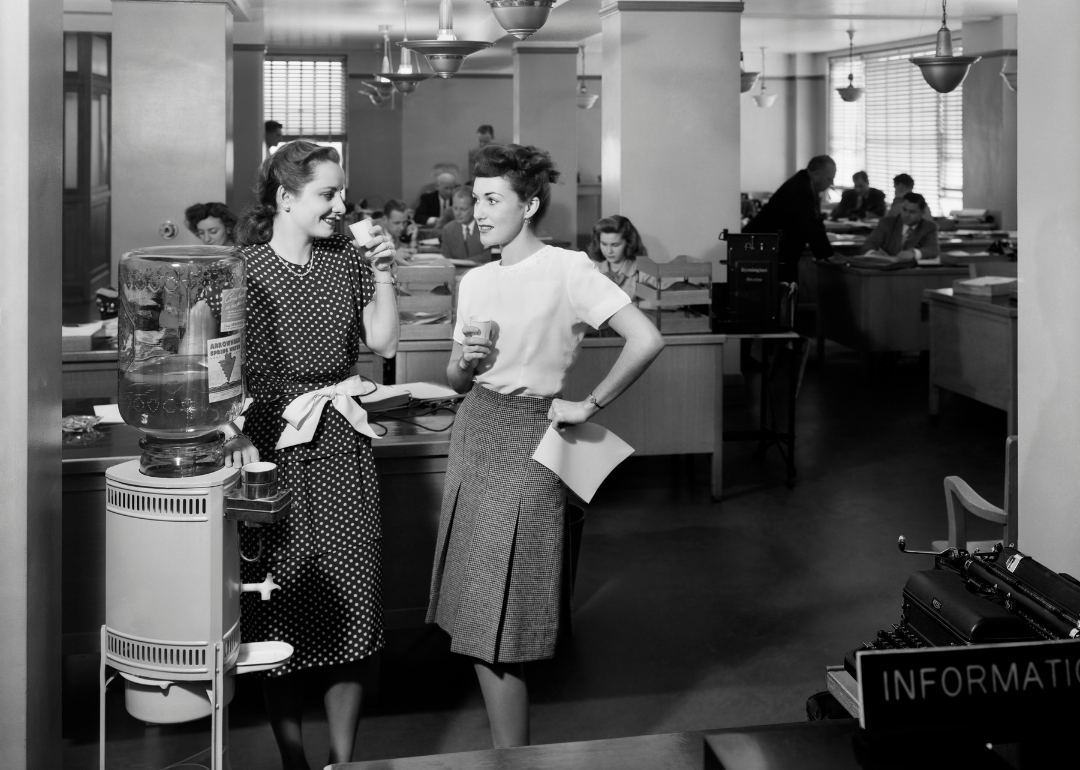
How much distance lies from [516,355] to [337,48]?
16.7 m

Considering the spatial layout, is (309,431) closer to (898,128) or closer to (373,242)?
(373,242)

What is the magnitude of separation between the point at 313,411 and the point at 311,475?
0.15m

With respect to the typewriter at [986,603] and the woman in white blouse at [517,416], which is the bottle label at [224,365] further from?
the typewriter at [986,603]

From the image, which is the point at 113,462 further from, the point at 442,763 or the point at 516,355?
the point at 442,763

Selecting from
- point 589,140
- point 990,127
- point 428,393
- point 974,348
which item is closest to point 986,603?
point 428,393

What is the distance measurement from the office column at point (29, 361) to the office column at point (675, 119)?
566cm

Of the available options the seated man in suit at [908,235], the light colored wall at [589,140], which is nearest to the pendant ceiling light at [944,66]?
the seated man in suit at [908,235]

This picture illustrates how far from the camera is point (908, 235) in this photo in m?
9.76

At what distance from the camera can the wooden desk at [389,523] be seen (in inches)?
129

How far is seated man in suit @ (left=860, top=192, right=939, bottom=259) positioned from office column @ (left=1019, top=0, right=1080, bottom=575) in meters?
6.86

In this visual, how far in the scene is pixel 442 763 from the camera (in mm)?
1314

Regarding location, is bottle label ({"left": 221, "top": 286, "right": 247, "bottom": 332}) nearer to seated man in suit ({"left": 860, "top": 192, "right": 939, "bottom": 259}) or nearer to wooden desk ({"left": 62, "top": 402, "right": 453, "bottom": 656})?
wooden desk ({"left": 62, "top": 402, "right": 453, "bottom": 656})

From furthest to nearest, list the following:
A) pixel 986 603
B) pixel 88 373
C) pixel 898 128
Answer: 1. pixel 898 128
2. pixel 88 373
3. pixel 986 603

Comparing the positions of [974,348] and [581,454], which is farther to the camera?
[974,348]
